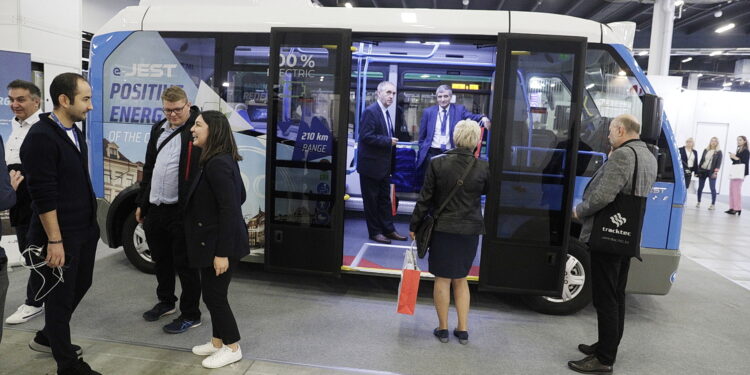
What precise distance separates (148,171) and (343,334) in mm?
1791

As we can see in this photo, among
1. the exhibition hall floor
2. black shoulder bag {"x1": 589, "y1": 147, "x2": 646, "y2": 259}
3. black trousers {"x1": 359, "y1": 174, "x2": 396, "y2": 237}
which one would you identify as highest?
black shoulder bag {"x1": 589, "y1": 147, "x2": 646, "y2": 259}

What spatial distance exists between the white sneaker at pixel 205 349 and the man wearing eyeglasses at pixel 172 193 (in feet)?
1.32

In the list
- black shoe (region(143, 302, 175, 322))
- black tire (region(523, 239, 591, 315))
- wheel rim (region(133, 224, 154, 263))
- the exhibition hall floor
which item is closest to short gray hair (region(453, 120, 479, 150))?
black tire (region(523, 239, 591, 315))

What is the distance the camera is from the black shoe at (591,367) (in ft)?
10.2

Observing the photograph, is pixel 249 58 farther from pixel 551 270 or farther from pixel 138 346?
pixel 551 270

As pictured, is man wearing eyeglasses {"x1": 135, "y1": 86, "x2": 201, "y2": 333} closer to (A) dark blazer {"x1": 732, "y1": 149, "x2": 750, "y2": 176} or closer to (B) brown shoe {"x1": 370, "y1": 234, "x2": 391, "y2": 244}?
(B) brown shoe {"x1": 370, "y1": 234, "x2": 391, "y2": 244}

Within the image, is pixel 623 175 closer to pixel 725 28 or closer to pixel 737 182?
pixel 737 182

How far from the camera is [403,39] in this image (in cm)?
380

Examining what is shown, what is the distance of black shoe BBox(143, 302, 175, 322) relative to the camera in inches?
141

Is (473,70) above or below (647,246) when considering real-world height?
above

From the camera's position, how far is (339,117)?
381cm

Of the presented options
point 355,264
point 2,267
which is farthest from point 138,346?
point 355,264

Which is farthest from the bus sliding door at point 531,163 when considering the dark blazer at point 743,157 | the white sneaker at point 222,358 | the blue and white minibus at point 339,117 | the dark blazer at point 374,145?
the dark blazer at point 743,157

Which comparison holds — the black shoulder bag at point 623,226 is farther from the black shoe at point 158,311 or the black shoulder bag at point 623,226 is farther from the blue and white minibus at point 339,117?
the black shoe at point 158,311
